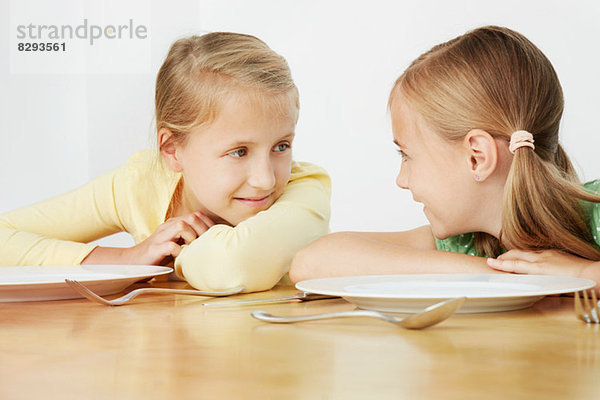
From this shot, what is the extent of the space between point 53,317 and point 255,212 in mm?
601

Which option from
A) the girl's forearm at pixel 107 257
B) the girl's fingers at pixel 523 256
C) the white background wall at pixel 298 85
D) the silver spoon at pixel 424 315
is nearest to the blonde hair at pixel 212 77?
the girl's forearm at pixel 107 257

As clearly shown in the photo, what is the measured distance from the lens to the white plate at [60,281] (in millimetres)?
938

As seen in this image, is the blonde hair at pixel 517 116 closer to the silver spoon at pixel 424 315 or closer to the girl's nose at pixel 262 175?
the girl's nose at pixel 262 175

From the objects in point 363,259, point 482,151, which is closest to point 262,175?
point 363,259

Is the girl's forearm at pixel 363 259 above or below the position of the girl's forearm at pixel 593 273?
below

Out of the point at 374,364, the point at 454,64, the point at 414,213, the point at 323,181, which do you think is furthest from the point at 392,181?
the point at 374,364

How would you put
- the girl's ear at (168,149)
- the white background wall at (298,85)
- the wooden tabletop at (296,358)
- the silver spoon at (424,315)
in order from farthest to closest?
the white background wall at (298,85), the girl's ear at (168,149), the silver spoon at (424,315), the wooden tabletop at (296,358)

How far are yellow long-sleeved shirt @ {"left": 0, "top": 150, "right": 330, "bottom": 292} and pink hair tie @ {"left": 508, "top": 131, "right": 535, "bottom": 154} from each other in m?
0.38

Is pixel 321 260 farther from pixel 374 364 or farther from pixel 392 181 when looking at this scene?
pixel 392 181

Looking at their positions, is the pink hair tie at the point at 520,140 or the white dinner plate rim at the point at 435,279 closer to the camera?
the white dinner plate rim at the point at 435,279

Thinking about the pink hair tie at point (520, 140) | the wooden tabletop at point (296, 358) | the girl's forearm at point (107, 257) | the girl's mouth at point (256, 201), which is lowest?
the girl's forearm at point (107, 257)

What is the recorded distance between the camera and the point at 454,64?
116 centimetres

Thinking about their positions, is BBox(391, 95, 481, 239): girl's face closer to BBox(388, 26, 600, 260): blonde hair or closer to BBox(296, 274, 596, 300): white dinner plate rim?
BBox(388, 26, 600, 260): blonde hair

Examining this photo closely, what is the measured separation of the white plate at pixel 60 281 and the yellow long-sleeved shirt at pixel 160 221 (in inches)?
4.2
